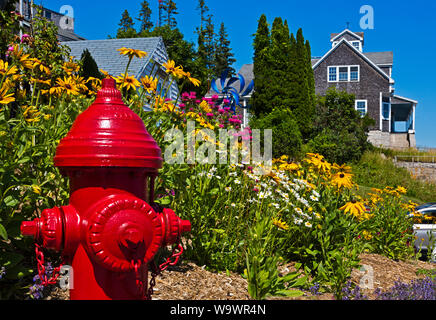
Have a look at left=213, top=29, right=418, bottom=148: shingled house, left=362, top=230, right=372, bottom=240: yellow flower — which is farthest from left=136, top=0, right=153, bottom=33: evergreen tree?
left=362, top=230, right=372, bottom=240: yellow flower

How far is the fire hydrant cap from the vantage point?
4.98 ft

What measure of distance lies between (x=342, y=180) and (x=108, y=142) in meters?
3.06

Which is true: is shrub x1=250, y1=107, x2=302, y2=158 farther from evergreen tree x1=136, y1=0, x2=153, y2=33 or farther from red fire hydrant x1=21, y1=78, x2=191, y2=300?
evergreen tree x1=136, y1=0, x2=153, y2=33

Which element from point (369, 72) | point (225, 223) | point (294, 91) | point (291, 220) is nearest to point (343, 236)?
point (291, 220)

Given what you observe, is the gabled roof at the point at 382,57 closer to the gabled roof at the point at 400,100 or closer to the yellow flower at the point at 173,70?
the gabled roof at the point at 400,100

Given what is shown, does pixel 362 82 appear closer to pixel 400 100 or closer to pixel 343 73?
pixel 343 73

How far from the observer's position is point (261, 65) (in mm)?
21062

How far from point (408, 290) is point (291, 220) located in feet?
4.18

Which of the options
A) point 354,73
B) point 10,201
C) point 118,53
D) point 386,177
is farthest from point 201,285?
point 354,73

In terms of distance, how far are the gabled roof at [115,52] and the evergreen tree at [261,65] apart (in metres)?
4.94

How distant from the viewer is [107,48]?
63.9 feet

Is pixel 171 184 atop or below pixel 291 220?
atop

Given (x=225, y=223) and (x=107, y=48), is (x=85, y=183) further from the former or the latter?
(x=107, y=48)

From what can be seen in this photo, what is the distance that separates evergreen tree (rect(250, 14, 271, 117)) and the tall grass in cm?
576
